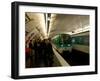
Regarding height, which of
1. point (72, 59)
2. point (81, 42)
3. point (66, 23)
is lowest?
point (72, 59)

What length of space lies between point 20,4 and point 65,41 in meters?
0.35

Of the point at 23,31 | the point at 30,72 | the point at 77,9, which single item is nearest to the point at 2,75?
the point at 30,72

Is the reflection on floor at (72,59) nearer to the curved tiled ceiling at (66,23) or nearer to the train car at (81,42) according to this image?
the train car at (81,42)

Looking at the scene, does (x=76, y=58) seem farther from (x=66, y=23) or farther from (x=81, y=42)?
(x=66, y=23)

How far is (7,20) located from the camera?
1609mm

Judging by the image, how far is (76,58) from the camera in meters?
1.76

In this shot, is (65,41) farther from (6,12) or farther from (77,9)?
(6,12)

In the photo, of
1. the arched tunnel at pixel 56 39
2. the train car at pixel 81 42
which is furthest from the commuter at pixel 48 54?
the train car at pixel 81 42

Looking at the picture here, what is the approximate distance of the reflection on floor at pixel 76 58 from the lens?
1728mm

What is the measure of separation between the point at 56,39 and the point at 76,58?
177mm

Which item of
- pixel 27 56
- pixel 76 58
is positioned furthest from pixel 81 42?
pixel 27 56

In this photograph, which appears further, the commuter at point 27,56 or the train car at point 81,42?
the train car at point 81,42

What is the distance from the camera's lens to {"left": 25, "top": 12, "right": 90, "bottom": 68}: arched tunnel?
64.3 inches

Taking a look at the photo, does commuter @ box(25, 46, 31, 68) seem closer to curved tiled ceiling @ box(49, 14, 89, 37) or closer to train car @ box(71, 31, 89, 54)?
curved tiled ceiling @ box(49, 14, 89, 37)
